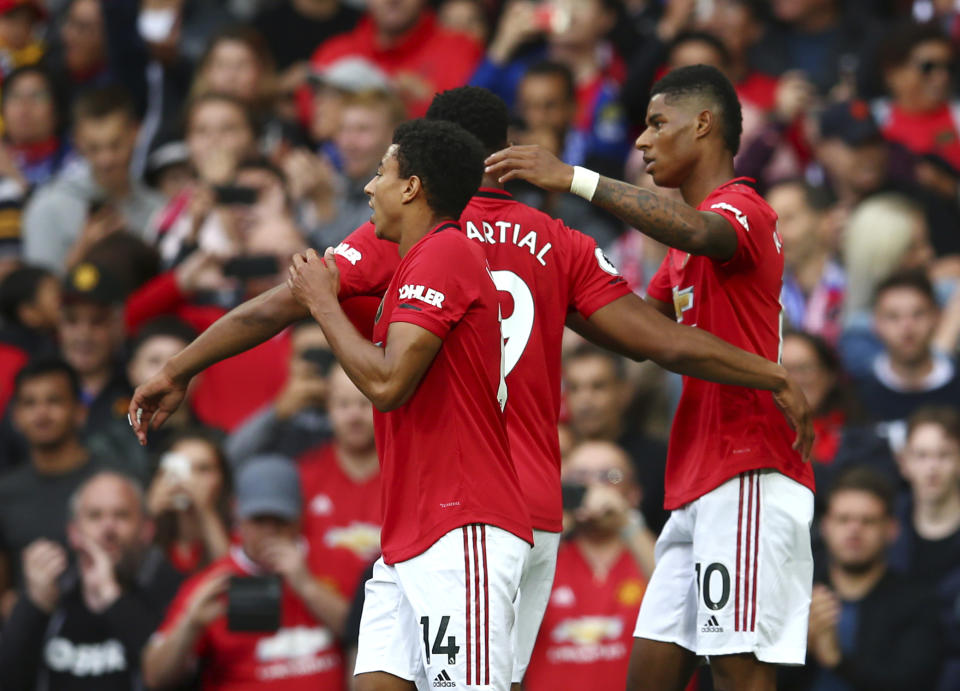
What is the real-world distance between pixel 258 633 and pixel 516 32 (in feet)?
19.2

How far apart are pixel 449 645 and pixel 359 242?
1.53 metres

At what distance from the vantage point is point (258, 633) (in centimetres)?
809

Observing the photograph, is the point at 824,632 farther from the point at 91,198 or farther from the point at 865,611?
the point at 91,198

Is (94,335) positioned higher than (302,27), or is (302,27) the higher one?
(302,27)

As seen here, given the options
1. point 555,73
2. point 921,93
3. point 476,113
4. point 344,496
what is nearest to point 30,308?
point 344,496

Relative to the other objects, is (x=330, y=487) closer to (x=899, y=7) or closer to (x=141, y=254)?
(x=141, y=254)

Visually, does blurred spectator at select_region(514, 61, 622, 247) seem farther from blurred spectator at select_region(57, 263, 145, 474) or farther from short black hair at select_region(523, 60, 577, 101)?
blurred spectator at select_region(57, 263, 145, 474)

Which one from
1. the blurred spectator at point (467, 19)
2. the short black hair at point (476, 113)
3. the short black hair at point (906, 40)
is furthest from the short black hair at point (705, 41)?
the short black hair at point (476, 113)

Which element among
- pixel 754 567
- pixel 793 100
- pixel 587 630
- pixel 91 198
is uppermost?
pixel 793 100

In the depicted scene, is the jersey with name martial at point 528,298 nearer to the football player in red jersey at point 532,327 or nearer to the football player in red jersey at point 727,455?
the football player in red jersey at point 532,327

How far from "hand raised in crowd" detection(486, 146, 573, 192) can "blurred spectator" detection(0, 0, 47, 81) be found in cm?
934

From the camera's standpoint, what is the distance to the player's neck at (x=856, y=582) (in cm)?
828

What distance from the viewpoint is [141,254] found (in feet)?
35.5

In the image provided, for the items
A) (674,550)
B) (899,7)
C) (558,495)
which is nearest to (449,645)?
(558,495)
